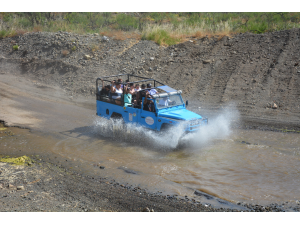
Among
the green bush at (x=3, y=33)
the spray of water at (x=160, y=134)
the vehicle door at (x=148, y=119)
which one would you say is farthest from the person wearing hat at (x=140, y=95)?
the green bush at (x=3, y=33)

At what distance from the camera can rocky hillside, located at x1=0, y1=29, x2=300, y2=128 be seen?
16266 mm

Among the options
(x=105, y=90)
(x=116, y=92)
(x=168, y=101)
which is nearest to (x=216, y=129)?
(x=168, y=101)

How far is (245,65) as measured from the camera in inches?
739

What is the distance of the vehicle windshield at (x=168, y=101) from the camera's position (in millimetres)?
10758

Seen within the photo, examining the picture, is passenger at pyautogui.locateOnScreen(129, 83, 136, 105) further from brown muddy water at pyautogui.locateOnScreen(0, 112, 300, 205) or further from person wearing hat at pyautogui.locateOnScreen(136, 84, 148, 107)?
brown muddy water at pyautogui.locateOnScreen(0, 112, 300, 205)

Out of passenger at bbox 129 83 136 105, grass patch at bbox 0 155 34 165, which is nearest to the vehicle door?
passenger at bbox 129 83 136 105

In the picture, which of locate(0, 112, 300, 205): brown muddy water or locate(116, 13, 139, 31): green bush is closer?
locate(0, 112, 300, 205): brown muddy water

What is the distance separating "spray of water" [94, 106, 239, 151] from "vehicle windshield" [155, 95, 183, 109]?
1.01 m

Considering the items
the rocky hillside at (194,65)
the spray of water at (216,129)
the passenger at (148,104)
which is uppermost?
the rocky hillside at (194,65)

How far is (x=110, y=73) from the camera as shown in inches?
811

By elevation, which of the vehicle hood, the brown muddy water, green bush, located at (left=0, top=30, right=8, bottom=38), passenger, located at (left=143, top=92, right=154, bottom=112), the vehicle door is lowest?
the brown muddy water

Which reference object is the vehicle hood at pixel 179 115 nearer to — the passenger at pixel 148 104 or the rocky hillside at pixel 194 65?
the passenger at pixel 148 104

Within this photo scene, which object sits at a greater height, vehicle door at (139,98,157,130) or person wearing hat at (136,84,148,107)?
person wearing hat at (136,84,148,107)

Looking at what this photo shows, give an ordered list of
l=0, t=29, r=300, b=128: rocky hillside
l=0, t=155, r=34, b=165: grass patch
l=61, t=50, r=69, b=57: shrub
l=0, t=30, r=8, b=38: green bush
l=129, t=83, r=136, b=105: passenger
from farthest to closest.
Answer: l=0, t=30, r=8, b=38: green bush, l=61, t=50, r=69, b=57: shrub, l=0, t=29, r=300, b=128: rocky hillside, l=129, t=83, r=136, b=105: passenger, l=0, t=155, r=34, b=165: grass patch
